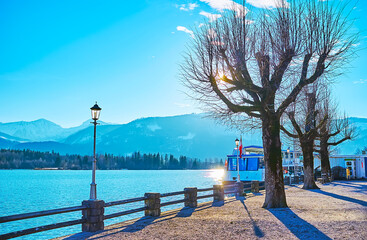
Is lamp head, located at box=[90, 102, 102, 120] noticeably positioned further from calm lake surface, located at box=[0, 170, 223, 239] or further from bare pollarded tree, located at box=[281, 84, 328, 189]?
bare pollarded tree, located at box=[281, 84, 328, 189]

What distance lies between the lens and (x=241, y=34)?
17.2 m

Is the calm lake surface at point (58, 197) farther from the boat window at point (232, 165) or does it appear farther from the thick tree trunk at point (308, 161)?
the thick tree trunk at point (308, 161)

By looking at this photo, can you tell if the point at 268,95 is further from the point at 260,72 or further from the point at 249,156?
the point at 249,156

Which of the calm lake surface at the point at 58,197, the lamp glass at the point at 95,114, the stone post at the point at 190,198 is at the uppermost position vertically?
the lamp glass at the point at 95,114

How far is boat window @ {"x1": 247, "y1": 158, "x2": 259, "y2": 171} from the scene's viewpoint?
1918 inches

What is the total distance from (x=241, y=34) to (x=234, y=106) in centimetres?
367

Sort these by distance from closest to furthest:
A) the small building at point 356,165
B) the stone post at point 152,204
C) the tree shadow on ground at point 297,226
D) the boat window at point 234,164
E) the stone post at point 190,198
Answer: the tree shadow on ground at point 297,226, the stone post at point 152,204, the stone post at point 190,198, the boat window at point 234,164, the small building at point 356,165

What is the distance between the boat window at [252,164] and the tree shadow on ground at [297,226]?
32860 mm

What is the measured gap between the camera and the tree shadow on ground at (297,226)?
10.7 metres

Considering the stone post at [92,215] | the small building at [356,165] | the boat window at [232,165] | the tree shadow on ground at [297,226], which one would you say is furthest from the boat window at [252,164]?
the stone post at [92,215]

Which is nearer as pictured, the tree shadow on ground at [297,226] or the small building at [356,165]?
the tree shadow on ground at [297,226]

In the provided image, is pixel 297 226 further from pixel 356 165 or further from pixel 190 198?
pixel 356 165

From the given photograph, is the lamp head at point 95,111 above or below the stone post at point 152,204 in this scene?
above

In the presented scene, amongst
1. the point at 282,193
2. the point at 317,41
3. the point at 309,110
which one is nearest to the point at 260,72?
the point at 317,41
